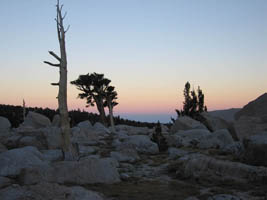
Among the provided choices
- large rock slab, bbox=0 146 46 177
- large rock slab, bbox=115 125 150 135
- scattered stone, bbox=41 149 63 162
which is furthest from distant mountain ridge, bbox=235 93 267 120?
large rock slab, bbox=0 146 46 177

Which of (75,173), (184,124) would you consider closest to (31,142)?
(75,173)

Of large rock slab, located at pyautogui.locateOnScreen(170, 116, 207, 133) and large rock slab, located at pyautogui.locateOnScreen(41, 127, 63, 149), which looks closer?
large rock slab, located at pyautogui.locateOnScreen(41, 127, 63, 149)

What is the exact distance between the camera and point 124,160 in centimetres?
1255

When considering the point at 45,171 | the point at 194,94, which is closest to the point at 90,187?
the point at 45,171

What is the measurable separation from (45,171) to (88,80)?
26.0m

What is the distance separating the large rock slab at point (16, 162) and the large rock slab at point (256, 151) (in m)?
7.84

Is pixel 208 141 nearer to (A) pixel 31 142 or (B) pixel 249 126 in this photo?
(B) pixel 249 126

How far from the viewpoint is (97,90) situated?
111ft

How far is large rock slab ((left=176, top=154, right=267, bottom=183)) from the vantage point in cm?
817

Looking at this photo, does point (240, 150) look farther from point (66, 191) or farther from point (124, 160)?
point (66, 191)

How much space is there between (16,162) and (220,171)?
672 centimetres

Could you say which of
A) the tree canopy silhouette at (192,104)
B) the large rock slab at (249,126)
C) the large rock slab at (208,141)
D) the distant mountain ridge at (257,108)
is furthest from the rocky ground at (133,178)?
the tree canopy silhouette at (192,104)

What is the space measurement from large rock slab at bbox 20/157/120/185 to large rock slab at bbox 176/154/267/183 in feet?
8.33

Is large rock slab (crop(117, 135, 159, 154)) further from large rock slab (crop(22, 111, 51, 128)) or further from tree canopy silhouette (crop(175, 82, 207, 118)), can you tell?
tree canopy silhouette (crop(175, 82, 207, 118))
